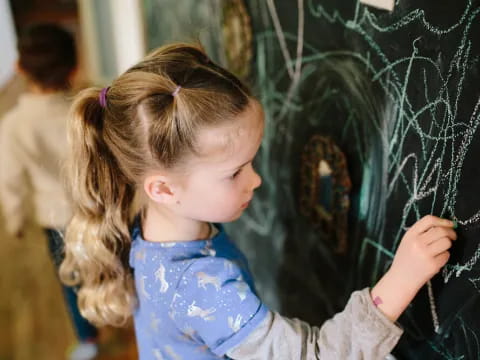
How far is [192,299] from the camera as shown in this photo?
2.69 feet

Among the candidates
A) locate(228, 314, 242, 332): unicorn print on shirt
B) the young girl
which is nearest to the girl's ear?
the young girl

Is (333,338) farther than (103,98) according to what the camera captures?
No

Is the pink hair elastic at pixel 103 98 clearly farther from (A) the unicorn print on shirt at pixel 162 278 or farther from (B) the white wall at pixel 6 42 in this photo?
(B) the white wall at pixel 6 42

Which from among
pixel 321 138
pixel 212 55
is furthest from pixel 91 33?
pixel 321 138

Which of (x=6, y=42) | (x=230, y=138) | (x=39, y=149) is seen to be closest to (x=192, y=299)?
(x=230, y=138)

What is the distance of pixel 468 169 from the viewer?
68cm

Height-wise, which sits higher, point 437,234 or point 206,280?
point 437,234

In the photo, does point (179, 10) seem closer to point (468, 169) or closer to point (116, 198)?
point (116, 198)

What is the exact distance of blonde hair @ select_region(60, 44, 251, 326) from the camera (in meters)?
0.78

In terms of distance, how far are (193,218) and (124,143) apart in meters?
0.17

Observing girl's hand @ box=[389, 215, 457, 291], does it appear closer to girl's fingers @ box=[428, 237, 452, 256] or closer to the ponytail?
girl's fingers @ box=[428, 237, 452, 256]

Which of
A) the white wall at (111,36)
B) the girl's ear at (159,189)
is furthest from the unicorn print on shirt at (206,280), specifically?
the white wall at (111,36)

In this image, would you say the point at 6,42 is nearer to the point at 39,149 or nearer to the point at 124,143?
the point at 39,149

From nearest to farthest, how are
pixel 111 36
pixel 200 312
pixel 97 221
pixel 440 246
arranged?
pixel 440 246 < pixel 200 312 < pixel 97 221 < pixel 111 36
